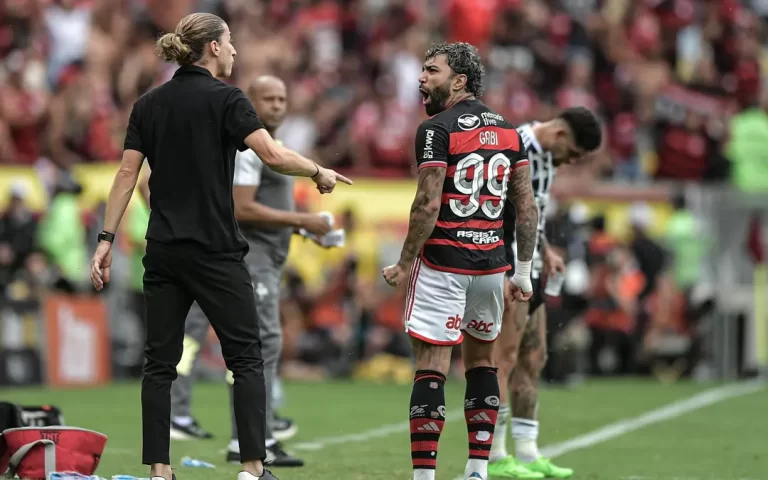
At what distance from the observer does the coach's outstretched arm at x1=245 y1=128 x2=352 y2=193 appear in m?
6.78

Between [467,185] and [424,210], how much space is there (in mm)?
307

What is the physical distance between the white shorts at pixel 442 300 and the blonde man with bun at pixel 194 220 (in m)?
0.74

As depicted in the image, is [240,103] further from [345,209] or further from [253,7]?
[253,7]

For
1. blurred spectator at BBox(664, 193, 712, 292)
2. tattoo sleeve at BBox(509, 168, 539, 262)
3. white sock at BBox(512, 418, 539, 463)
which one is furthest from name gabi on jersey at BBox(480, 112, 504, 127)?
blurred spectator at BBox(664, 193, 712, 292)

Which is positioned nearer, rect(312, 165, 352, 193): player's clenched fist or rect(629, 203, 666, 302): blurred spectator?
rect(312, 165, 352, 193): player's clenched fist

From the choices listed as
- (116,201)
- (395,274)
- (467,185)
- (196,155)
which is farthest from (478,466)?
(116,201)

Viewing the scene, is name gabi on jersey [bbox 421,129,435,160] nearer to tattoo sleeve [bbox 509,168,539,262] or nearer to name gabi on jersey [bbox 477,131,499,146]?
name gabi on jersey [bbox 477,131,499,146]

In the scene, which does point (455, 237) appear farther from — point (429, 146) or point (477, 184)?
point (429, 146)

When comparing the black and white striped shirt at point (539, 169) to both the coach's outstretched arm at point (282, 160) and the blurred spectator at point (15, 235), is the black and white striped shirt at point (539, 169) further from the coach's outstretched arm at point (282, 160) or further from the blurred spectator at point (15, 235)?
the blurred spectator at point (15, 235)

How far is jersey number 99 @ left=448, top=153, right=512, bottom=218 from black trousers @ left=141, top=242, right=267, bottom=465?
1.20m

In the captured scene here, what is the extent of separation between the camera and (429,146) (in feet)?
23.4

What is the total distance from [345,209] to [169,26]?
15.6 feet

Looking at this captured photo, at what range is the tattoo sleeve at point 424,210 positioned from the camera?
710 cm

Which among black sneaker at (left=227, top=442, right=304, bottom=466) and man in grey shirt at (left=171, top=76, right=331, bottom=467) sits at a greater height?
man in grey shirt at (left=171, top=76, right=331, bottom=467)
